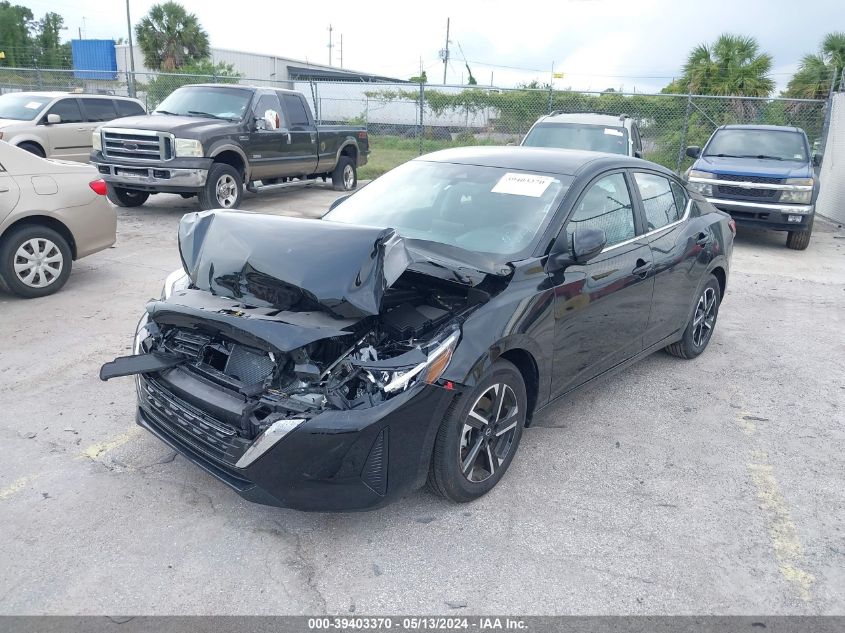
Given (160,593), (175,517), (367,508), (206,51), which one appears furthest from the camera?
(206,51)

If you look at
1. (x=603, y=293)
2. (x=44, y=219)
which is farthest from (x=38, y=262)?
(x=603, y=293)

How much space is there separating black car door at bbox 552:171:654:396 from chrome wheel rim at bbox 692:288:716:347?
112 cm

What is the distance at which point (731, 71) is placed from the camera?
2038cm

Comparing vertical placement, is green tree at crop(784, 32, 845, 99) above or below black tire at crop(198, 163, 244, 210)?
above

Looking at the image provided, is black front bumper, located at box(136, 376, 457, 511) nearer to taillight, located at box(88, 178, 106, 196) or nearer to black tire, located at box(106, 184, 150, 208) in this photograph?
taillight, located at box(88, 178, 106, 196)

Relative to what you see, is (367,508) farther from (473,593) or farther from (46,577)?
(46,577)

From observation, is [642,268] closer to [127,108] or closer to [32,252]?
[32,252]

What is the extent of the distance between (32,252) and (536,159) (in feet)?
16.5

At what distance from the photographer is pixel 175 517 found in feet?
11.3

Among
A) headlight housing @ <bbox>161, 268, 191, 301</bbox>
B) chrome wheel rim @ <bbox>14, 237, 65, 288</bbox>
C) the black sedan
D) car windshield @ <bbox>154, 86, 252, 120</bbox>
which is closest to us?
the black sedan

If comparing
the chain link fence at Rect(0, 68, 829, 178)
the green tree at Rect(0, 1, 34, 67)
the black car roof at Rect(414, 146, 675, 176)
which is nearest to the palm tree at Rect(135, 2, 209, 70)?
the chain link fence at Rect(0, 68, 829, 178)

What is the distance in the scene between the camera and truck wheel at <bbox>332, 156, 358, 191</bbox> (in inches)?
589

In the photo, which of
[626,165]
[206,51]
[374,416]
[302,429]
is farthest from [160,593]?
[206,51]

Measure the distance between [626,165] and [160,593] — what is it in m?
3.87
